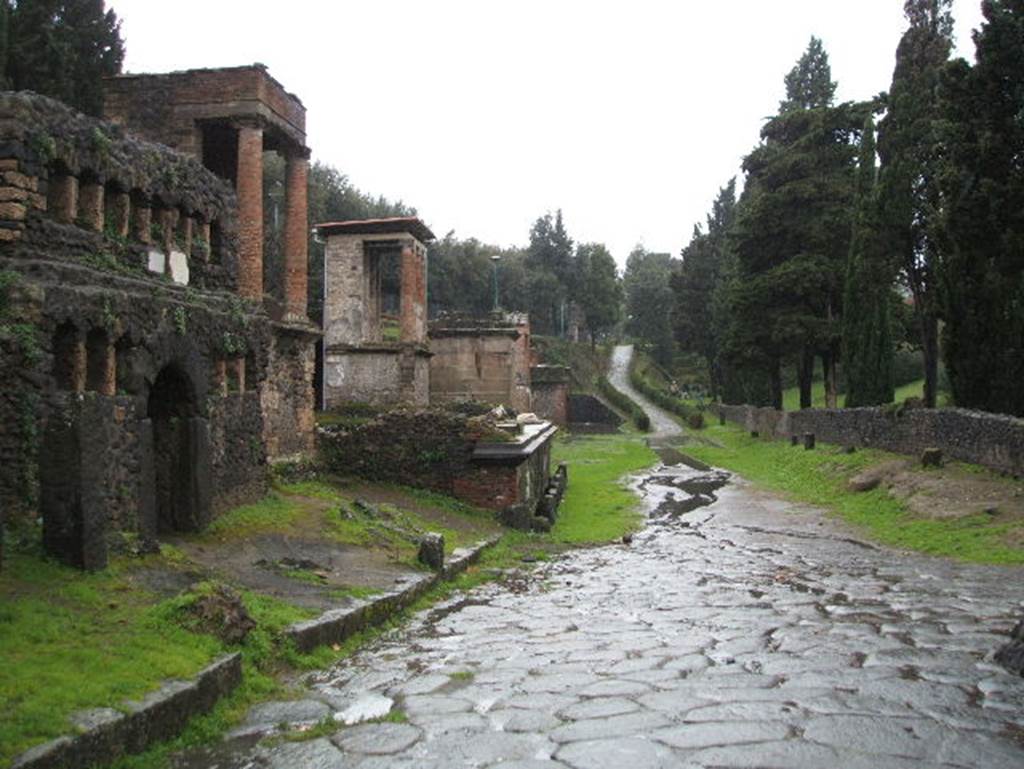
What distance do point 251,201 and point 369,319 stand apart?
376 inches

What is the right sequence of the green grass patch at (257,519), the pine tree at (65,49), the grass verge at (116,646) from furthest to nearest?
the pine tree at (65,49) < the green grass patch at (257,519) < the grass verge at (116,646)

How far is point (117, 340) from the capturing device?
9133 mm

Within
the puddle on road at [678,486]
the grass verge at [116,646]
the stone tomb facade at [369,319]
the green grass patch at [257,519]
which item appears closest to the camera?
the grass verge at [116,646]

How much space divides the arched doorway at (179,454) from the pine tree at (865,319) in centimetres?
2321

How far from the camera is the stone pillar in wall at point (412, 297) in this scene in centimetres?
2730

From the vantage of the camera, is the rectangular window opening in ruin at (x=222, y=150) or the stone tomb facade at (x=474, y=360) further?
the stone tomb facade at (x=474, y=360)

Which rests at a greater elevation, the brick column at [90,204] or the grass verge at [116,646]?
the brick column at [90,204]

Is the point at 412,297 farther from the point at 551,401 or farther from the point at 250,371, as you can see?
the point at 551,401

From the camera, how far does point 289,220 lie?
68.0 feet

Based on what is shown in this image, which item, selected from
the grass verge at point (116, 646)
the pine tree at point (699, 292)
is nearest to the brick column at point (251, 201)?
the grass verge at point (116, 646)

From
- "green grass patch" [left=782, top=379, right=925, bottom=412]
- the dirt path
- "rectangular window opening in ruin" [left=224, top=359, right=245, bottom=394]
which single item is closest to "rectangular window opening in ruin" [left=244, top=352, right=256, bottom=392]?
"rectangular window opening in ruin" [left=224, top=359, right=245, bottom=394]

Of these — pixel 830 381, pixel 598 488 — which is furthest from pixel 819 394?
pixel 598 488

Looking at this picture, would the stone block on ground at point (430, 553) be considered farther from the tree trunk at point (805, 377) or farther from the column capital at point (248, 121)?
the tree trunk at point (805, 377)

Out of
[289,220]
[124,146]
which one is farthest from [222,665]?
[289,220]
